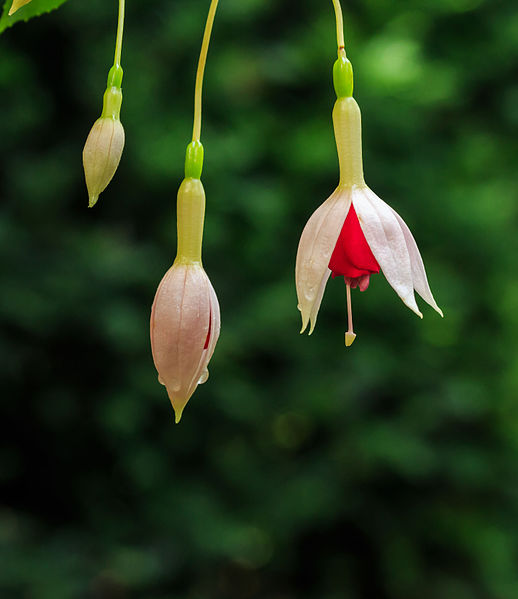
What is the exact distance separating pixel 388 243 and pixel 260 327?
1.17 m

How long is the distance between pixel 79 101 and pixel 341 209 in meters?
1.23

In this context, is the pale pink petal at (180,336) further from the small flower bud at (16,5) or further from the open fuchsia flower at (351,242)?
the small flower bud at (16,5)

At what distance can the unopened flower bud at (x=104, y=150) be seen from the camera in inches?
18.3

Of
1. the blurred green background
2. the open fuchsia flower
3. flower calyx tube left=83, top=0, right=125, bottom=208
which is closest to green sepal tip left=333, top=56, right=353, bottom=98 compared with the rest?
the open fuchsia flower

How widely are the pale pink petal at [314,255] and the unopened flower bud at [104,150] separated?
0.12 meters

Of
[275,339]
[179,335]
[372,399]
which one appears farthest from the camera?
[372,399]

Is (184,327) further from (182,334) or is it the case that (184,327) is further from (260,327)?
(260,327)

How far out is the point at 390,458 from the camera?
5.66ft

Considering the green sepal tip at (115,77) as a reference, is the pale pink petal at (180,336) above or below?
below

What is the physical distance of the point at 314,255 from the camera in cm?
44

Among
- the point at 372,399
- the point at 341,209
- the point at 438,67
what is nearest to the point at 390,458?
the point at 372,399

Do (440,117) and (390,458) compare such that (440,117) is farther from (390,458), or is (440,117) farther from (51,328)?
(51,328)

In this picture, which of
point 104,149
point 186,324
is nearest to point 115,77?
point 104,149

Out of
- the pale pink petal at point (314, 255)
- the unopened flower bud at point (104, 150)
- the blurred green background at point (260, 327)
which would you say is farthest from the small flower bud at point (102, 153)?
the blurred green background at point (260, 327)
